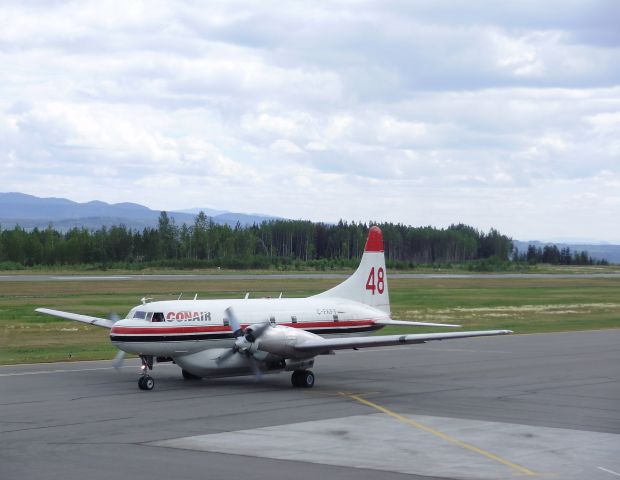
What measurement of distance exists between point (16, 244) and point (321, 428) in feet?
474

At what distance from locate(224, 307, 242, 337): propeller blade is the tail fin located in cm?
539

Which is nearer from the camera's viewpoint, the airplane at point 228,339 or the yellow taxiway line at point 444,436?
the yellow taxiway line at point 444,436

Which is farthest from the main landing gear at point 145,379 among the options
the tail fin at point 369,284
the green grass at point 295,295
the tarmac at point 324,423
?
the green grass at point 295,295

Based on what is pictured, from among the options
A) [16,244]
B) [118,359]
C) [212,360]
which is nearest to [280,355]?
[212,360]

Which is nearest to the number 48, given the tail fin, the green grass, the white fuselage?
the tail fin

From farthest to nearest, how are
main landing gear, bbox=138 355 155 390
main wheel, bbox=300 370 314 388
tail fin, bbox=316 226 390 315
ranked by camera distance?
tail fin, bbox=316 226 390 315, main wheel, bbox=300 370 314 388, main landing gear, bbox=138 355 155 390

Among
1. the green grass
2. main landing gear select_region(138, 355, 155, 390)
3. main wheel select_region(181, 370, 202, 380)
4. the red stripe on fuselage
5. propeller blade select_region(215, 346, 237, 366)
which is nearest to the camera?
main landing gear select_region(138, 355, 155, 390)

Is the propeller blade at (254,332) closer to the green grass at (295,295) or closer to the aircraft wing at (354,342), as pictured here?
the aircraft wing at (354,342)

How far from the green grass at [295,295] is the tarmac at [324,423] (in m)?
9.41

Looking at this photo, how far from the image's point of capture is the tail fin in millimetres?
33406

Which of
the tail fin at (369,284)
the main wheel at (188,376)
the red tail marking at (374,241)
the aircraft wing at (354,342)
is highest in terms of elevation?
the red tail marking at (374,241)

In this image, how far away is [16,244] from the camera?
510ft

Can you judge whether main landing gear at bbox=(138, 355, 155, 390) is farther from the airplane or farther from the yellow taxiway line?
the yellow taxiway line

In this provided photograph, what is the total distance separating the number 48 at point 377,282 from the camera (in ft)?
111
